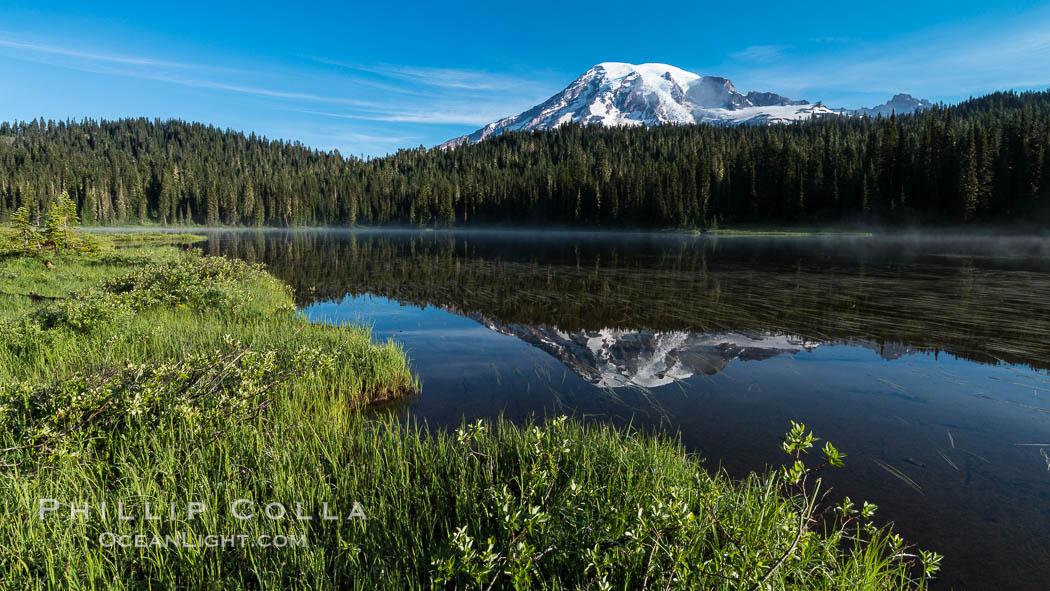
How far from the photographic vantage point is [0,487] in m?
4.85

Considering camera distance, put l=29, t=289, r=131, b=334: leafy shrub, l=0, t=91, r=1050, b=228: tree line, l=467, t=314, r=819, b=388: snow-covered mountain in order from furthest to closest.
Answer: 1. l=0, t=91, r=1050, b=228: tree line
2. l=467, t=314, r=819, b=388: snow-covered mountain
3. l=29, t=289, r=131, b=334: leafy shrub

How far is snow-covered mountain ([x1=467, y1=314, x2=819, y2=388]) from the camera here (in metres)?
11.6

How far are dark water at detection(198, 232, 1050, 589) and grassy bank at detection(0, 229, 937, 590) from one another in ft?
3.76

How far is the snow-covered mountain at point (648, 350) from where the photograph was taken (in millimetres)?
11625

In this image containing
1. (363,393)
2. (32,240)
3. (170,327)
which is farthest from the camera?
(32,240)

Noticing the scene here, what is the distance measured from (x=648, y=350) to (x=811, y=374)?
4.13 m

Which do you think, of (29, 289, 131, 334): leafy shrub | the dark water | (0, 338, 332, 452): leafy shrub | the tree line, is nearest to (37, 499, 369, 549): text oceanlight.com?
(0, 338, 332, 452): leafy shrub

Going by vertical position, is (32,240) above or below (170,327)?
above

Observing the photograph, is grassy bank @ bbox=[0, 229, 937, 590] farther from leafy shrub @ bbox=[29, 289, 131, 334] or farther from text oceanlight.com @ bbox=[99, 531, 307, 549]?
leafy shrub @ bbox=[29, 289, 131, 334]

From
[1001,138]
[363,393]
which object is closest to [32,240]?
[363,393]

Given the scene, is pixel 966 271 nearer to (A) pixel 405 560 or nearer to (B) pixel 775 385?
(B) pixel 775 385

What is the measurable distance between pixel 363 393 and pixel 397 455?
4.41 m

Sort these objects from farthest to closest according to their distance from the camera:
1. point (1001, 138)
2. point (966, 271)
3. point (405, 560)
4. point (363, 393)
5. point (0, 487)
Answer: point (1001, 138) < point (966, 271) < point (363, 393) < point (0, 487) < point (405, 560)

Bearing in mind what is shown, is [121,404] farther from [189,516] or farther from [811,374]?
[811,374]
